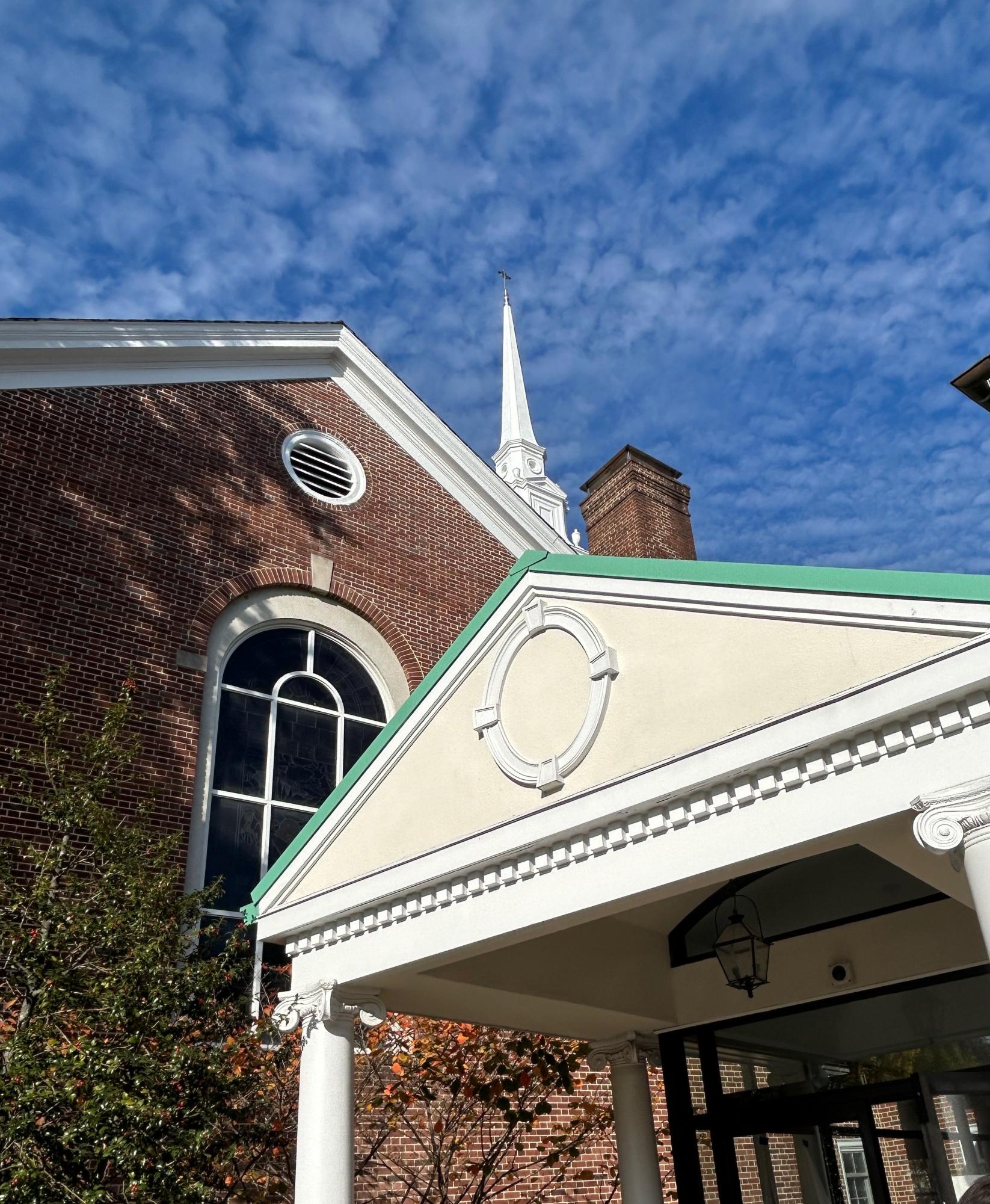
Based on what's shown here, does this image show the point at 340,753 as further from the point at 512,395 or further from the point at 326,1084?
the point at 512,395

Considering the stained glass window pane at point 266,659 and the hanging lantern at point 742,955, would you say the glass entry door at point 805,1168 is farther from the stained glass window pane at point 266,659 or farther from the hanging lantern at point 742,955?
the stained glass window pane at point 266,659

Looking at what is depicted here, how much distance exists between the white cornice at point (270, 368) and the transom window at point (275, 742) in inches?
140

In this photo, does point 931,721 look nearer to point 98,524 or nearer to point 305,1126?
point 305,1126

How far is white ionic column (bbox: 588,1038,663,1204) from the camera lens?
7.57 m

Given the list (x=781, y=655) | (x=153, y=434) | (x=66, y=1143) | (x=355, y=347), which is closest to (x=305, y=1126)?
(x=66, y=1143)

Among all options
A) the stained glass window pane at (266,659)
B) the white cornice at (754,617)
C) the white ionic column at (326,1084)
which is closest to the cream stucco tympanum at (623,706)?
the white cornice at (754,617)

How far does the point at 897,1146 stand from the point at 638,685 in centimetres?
345

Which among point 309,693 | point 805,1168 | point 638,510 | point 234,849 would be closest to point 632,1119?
point 805,1168

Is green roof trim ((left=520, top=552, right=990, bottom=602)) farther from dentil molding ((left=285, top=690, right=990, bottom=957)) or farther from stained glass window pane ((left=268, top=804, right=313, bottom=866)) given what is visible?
stained glass window pane ((left=268, top=804, right=313, bottom=866))

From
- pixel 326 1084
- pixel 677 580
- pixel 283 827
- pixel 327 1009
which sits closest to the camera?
pixel 677 580

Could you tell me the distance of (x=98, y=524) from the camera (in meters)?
11.3

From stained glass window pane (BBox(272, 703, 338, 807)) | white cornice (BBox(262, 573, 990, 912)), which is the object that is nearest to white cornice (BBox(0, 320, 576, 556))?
stained glass window pane (BBox(272, 703, 338, 807))

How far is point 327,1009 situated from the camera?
652 centimetres

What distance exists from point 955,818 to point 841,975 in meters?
3.01
